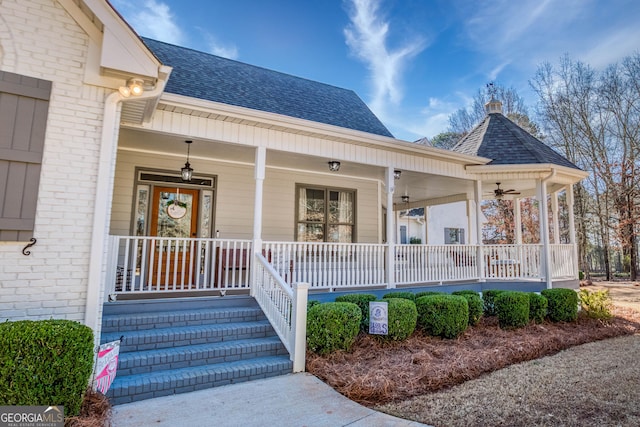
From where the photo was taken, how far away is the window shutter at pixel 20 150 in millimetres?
3502

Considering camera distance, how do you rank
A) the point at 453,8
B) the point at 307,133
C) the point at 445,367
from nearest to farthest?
the point at 445,367, the point at 307,133, the point at 453,8

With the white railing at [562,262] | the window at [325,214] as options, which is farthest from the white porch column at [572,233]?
the window at [325,214]

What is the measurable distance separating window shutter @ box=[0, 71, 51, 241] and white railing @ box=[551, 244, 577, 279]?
34.1 ft

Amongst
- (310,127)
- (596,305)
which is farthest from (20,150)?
(596,305)

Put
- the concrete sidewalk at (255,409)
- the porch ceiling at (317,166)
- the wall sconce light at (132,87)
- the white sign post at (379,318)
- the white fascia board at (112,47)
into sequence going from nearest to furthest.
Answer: the concrete sidewalk at (255,409) < the white fascia board at (112,47) < the wall sconce light at (132,87) < the white sign post at (379,318) < the porch ceiling at (317,166)

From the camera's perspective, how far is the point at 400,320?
5246 millimetres

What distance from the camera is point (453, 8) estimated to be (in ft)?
34.7

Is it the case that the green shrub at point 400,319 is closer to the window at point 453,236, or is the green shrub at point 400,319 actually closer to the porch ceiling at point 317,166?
the porch ceiling at point 317,166

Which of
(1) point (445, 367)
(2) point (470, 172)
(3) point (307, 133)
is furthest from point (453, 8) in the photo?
(1) point (445, 367)

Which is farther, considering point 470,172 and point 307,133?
point 470,172

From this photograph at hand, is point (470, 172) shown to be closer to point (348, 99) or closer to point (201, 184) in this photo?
point (348, 99)

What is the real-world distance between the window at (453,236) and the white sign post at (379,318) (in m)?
15.1

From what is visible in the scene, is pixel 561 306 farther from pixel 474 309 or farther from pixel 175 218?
pixel 175 218

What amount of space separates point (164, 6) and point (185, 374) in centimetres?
893
